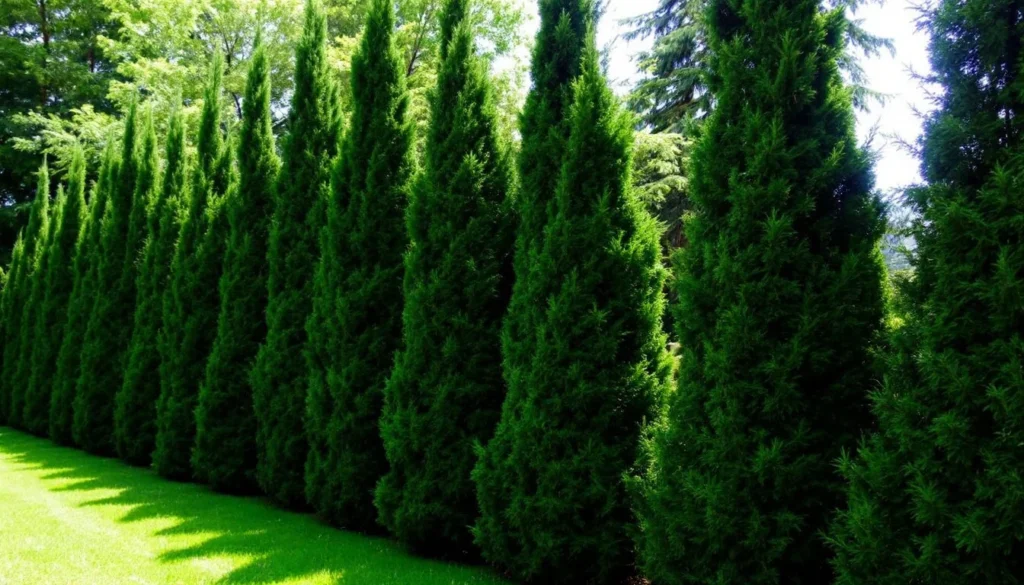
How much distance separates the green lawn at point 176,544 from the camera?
620 centimetres

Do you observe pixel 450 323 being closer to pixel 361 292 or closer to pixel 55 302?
pixel 361 292

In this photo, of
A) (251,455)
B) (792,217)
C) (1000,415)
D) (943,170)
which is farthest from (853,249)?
(251,455)

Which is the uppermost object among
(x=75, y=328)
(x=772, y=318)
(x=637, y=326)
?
(x=75, y=328)

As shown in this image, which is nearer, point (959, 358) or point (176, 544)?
point (959, 358)

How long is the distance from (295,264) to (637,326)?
570cm

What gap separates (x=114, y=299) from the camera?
51.4 ft

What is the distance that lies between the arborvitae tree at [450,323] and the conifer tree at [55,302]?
15.2 metres

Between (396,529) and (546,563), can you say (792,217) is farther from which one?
(396,529)

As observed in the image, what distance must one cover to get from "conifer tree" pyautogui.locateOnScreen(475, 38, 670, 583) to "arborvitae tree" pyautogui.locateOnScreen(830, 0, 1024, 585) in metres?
2.19

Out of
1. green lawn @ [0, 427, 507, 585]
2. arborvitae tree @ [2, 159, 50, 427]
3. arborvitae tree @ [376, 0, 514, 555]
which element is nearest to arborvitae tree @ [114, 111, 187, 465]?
green lawn @ [0, 427, 507, 585]

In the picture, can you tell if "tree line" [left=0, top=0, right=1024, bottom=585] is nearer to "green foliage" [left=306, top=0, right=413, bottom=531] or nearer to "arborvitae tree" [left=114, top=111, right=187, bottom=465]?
"green foliage" [left=306, top=0, right=413, bottom=531]

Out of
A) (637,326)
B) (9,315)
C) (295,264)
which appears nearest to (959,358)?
(637,326)

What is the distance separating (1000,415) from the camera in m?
3.16

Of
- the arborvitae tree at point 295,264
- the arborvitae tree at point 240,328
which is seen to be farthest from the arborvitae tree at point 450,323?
the arborvitae tree at point 240,328
